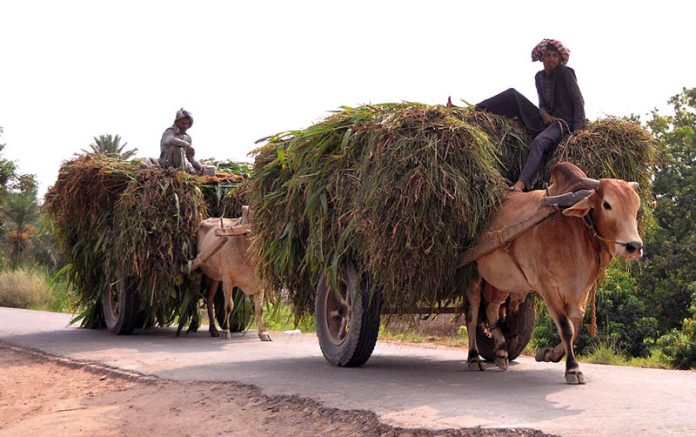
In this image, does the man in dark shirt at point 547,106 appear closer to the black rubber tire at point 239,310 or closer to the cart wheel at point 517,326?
the cart wheel at point 517,326

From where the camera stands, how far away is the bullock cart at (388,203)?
746 cm

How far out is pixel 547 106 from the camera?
8492 mm

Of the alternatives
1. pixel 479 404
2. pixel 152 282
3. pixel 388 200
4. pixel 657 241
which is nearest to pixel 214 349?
pixel 152 282

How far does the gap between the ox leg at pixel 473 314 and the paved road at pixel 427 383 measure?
0.17m

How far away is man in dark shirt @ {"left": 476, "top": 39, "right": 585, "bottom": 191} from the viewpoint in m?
8.14

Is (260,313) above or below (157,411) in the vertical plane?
above

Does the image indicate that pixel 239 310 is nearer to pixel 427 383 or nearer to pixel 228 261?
pixel 228 261

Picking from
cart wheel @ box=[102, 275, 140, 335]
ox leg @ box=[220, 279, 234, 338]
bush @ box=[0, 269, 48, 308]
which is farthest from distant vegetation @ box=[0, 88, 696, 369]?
ox leg @ box=[220, 279, 234, 338]

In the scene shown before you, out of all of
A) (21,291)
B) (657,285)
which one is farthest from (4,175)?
(657,285)

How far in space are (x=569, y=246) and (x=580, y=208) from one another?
431 millimetres

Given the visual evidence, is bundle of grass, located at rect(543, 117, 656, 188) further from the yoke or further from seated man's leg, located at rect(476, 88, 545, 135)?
the yoke

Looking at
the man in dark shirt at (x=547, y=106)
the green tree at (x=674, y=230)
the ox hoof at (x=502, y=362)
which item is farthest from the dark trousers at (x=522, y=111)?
the green tree at (x=674, y=230)

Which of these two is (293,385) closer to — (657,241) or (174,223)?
(174,223)

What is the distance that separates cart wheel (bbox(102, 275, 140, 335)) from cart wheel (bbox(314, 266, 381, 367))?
482 cm
